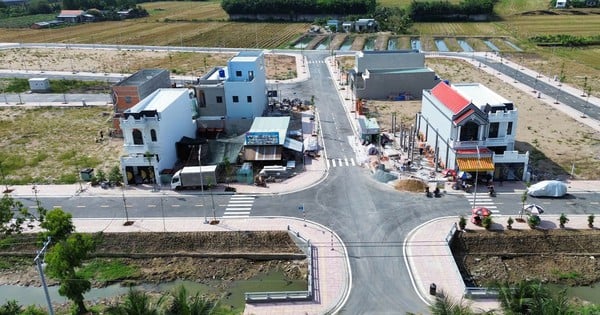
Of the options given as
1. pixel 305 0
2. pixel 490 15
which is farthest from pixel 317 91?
pixel 490 15

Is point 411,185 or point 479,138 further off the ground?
point 479,138

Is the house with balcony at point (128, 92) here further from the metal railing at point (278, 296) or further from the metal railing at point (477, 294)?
the metal railing at point (477, 294)

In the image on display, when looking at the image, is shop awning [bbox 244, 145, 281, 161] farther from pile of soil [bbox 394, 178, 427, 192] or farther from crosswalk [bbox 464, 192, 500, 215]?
crosswalk [bbox 464, 192, 500, 215]

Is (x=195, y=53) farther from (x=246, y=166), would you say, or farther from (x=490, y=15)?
(x=490, y=15)

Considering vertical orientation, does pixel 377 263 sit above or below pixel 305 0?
below

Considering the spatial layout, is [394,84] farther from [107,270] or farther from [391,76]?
[107,270]

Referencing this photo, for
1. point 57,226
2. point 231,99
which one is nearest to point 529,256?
point 57,226
